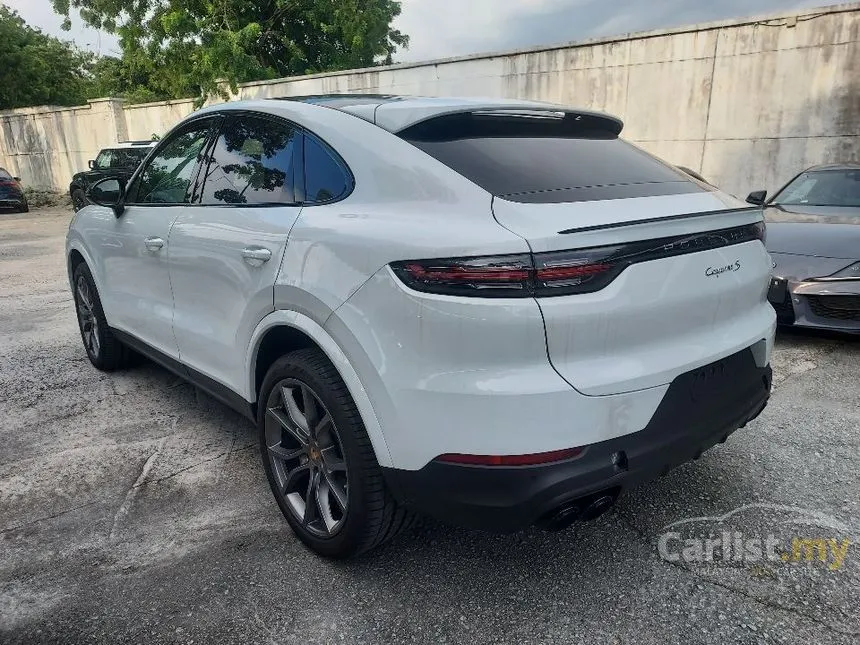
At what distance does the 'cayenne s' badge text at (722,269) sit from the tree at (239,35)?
17.6 metres

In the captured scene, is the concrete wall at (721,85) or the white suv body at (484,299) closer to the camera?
the white suv body at (484,299)

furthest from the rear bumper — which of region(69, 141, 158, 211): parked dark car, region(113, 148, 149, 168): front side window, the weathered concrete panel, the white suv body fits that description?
the weathered concrete panel

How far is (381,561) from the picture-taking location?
2408 millimetres

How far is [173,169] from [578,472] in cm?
271

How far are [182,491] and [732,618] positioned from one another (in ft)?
7.61

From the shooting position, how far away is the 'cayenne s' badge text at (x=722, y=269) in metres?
2.10

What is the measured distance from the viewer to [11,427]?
367cm

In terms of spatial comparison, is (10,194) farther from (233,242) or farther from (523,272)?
(523,272)

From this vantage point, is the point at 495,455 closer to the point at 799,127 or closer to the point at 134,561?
the point at 134,561

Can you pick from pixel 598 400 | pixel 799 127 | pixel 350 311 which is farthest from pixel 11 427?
pixel 799 127

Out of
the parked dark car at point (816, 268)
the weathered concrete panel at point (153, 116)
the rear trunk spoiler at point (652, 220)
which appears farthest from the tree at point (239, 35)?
the rear trunk spoiler at point (652, 220)

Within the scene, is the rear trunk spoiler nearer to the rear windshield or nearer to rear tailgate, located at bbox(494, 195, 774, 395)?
rear tailgate, located at bbox(494, 195, 774, 395)

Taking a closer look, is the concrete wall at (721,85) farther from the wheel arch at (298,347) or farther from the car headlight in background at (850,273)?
the wheel arch at (298,347)

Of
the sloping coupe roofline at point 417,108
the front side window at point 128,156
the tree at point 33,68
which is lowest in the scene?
the front side window at point 128,156
